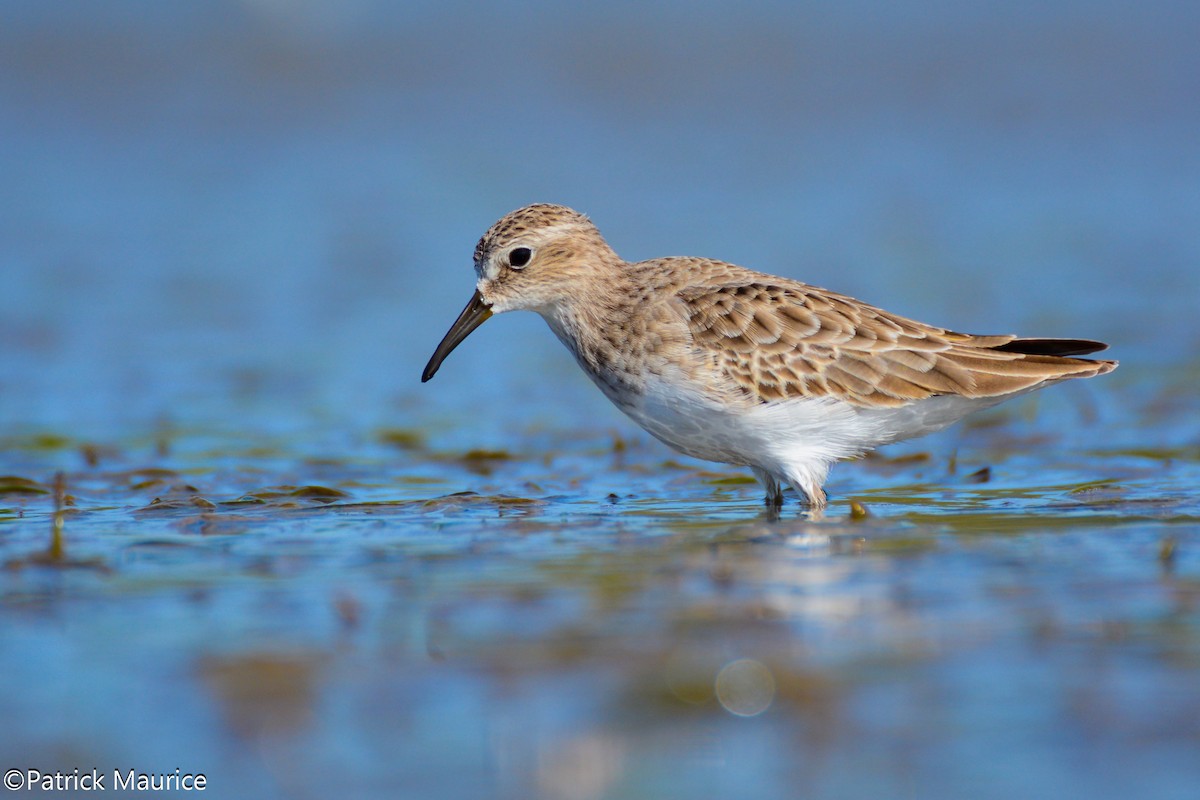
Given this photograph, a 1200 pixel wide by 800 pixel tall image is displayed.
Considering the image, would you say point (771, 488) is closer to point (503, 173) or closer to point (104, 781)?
point (104, 781)

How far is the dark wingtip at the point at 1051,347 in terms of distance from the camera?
877cm

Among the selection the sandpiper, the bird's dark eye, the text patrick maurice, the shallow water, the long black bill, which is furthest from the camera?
the long black bill

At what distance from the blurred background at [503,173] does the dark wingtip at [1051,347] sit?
3410 mm

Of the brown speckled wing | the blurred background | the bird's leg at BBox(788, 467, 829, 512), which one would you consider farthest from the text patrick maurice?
the blurred background

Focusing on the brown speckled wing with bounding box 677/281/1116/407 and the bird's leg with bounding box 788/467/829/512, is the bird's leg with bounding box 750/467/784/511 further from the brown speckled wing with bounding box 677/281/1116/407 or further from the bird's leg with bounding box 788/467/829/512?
the brown speckled wing with bounding box 677/281/1116/407

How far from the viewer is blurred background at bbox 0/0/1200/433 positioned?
42.4 feet

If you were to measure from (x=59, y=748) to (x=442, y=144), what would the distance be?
51.9 ft

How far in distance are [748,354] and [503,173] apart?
10389mm

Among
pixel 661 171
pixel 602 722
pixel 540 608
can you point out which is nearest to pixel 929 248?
pixel 661 171

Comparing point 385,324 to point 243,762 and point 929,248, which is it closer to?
point 929,248

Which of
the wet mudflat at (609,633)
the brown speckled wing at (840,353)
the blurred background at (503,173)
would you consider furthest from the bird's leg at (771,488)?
the blurred background at (503,173)

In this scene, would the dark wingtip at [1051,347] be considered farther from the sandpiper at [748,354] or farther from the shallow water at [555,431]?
the shallow water at [555,431]

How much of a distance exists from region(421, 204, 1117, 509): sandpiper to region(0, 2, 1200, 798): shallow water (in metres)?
0.54

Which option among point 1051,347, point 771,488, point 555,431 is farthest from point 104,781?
point 555,431
